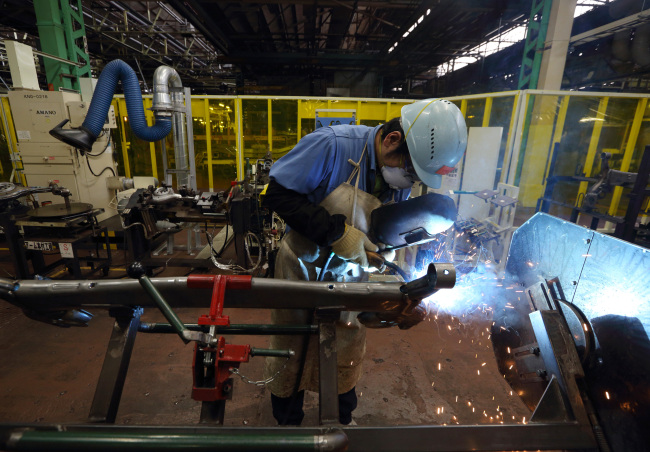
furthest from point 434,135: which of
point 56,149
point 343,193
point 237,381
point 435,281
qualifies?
point 56,149

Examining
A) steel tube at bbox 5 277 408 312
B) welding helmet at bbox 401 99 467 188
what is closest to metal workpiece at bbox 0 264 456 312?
steel tube at bbox 5 277 408 312

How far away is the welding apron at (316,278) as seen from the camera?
1765mm

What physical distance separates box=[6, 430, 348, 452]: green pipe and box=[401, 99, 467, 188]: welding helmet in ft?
4.21

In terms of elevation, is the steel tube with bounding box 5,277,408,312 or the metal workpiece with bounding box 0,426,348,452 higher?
the steel tube with bounding box 5,277,408,312

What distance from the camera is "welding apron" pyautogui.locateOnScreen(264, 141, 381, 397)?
1.76 metres

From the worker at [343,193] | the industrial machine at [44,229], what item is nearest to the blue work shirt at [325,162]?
the worker at [343,193]

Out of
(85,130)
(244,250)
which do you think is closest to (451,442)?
(244,250)

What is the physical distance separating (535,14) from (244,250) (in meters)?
6.69

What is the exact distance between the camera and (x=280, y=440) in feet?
2.60

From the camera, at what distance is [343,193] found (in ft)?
5.73

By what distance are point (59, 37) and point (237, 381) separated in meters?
6.69

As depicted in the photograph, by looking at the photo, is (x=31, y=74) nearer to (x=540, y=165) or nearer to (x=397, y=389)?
(x=397, y=389)

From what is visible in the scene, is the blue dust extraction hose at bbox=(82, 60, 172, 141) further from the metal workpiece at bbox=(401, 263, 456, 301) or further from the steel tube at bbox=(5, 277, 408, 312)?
the metal workpiece at bbox=(401, 263, 456, 301)

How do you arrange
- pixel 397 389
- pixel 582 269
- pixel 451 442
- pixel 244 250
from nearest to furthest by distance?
pixel 451 442
pixel 582 269
pixel 397 389
pixel 244 250
